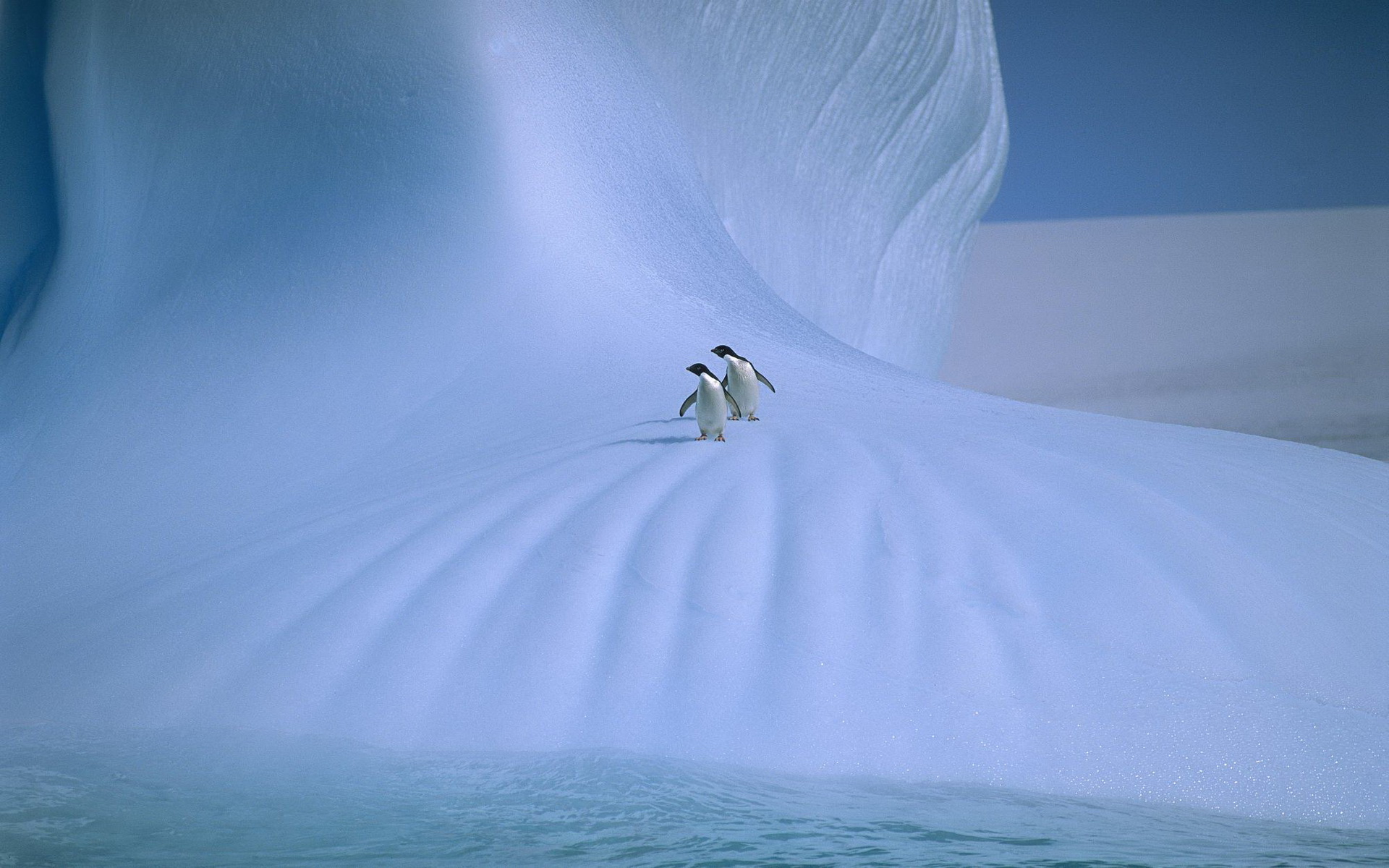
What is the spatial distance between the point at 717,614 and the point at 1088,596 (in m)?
0.66

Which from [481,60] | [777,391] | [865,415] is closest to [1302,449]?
[865,415]

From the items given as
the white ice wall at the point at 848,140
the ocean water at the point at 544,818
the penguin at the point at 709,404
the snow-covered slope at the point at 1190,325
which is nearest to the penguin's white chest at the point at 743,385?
the penguin at the point at 709,404

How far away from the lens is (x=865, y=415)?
287 cm

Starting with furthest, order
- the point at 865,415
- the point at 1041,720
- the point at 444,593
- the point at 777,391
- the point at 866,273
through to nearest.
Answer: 1. the point at 866,273
2. the point at 777,391
3. the point at 865,415
4. the point at 444,593
5. the point at 1041,720

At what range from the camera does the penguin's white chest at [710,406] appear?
8.55ft

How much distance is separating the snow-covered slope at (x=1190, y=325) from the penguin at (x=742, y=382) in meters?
7.71

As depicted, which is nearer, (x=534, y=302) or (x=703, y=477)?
(x=703, y=477)

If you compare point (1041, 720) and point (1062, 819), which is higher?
point (1041, 720)

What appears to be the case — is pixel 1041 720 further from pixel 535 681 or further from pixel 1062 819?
pixel 535 681

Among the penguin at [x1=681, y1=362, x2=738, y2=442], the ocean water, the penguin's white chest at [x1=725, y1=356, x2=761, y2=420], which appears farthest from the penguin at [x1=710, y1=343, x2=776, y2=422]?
the ocean water

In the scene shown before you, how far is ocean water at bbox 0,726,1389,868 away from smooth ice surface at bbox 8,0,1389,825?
0.08 meters

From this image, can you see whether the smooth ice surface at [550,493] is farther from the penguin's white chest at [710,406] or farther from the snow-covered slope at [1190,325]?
the snow-covered slope at [1190,325]

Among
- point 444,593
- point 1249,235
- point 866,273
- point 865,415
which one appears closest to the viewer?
point 444,593

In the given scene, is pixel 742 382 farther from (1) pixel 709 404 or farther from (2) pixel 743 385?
(1) pixel 709 404
